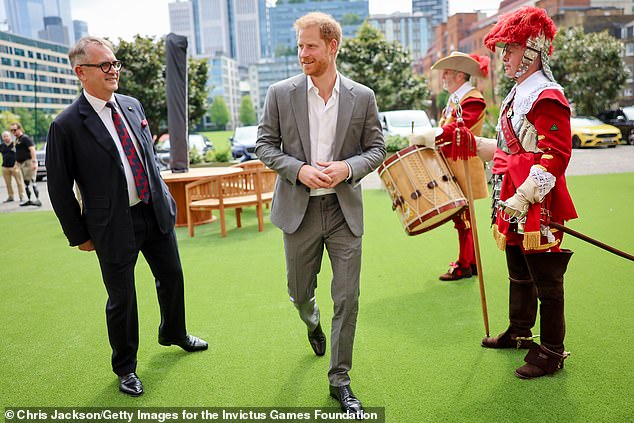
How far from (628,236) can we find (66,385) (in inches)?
250

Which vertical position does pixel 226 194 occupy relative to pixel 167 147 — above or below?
above

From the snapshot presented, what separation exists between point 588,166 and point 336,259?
47.0 feet

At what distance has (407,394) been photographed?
334 cm

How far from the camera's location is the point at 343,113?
3186 millimetres

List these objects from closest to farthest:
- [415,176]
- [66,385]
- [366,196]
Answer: [66,385] → [415,176] → [366,196]

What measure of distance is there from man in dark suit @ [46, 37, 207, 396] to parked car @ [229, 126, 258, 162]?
1676cm

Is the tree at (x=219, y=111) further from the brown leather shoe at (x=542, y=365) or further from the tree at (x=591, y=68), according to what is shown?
the brown leather shoe at (x=542, y=365)

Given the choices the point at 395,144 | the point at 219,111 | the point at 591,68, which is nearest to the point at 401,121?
the point at 395,144

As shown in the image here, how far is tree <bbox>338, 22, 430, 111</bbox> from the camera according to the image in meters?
31.3

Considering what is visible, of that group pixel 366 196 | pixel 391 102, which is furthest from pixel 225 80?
pixel 366 196

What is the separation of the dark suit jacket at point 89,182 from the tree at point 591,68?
1155 inches

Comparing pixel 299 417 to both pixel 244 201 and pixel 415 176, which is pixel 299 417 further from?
pixel 244 201

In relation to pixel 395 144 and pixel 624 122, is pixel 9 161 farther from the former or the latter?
pixel 624 122

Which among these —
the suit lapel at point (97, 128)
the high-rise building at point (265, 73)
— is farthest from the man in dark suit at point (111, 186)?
the high-rise building at point (265, 73)
